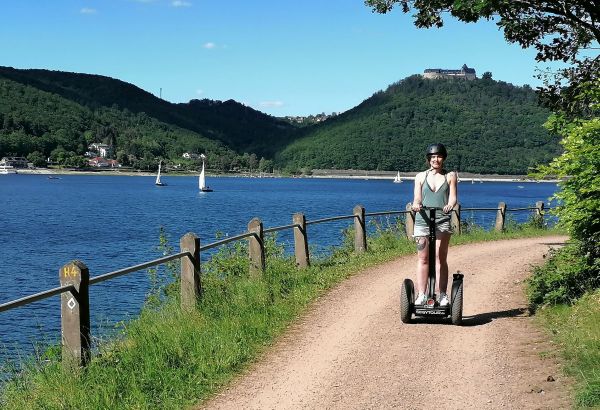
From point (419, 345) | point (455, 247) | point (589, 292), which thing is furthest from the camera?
point (455, 247)

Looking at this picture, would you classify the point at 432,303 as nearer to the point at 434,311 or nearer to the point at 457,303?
the point at 434,311

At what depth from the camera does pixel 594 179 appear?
29.1 feet

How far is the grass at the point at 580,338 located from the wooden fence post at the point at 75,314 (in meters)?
4.61

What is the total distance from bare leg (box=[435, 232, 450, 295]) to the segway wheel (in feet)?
1.14

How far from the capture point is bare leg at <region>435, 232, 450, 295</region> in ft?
29.6

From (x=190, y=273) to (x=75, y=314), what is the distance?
2.81 meters

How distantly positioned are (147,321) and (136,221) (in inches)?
1984

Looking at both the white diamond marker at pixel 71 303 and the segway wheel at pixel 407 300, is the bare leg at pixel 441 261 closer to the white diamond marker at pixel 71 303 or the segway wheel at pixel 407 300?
the segway wheel at pixel 407 300

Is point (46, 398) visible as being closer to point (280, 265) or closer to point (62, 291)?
point (62, 291)

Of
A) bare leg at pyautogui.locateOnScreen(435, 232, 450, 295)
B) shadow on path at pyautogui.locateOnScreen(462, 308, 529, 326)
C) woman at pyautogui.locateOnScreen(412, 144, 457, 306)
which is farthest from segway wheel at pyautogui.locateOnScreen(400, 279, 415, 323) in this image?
shadow on path at pyautogui.locateOnScreen(462, 308, 529, 326)

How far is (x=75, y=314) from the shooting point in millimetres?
7133

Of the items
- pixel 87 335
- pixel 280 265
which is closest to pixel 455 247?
pixel 280 265

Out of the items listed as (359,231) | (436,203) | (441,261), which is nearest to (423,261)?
(441,261)

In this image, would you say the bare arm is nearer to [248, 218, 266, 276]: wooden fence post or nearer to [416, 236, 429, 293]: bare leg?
[416, 236, 429, 293]: bare leg
